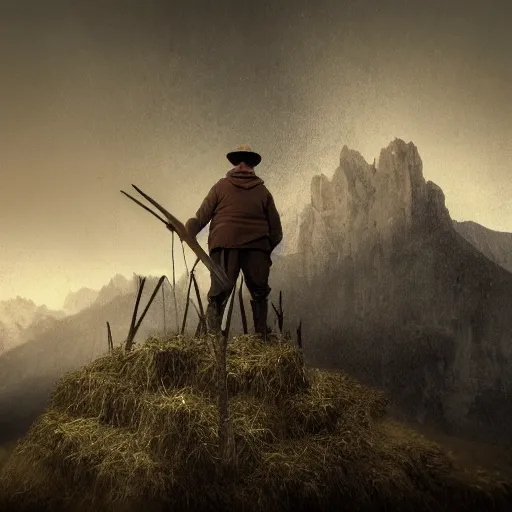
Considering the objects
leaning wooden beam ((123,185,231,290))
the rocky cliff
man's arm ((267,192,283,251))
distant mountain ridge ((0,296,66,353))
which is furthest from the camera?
distant mountain ridge ((0,296,66,353))

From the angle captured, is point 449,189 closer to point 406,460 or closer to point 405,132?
point 405,132

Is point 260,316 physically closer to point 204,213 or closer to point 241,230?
point 241,230

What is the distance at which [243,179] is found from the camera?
101 inches

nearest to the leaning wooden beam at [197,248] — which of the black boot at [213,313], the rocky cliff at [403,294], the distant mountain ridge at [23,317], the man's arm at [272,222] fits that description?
the black boot at [213,313]

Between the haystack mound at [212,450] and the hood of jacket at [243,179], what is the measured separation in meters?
0.97

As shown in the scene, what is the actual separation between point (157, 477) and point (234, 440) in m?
0.32

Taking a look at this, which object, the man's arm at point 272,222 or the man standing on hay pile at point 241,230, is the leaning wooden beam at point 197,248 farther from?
the man's arm at point 272,222

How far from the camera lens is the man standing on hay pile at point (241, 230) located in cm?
247

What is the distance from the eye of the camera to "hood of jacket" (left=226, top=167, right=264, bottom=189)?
2529mm

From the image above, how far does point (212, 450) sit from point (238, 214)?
1.29 meters

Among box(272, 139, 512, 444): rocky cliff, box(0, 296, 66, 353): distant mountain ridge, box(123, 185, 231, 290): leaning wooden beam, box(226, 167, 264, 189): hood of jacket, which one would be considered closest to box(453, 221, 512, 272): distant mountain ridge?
box(272, 139, 512, 444): rocky cliff

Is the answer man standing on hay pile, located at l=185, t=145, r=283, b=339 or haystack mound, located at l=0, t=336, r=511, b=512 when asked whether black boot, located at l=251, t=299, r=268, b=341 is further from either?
haystack mound, located at l=0, t=336, r=511, b=512

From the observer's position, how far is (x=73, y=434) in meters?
1.80

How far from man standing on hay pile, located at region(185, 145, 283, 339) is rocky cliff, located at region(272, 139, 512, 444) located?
128cm
